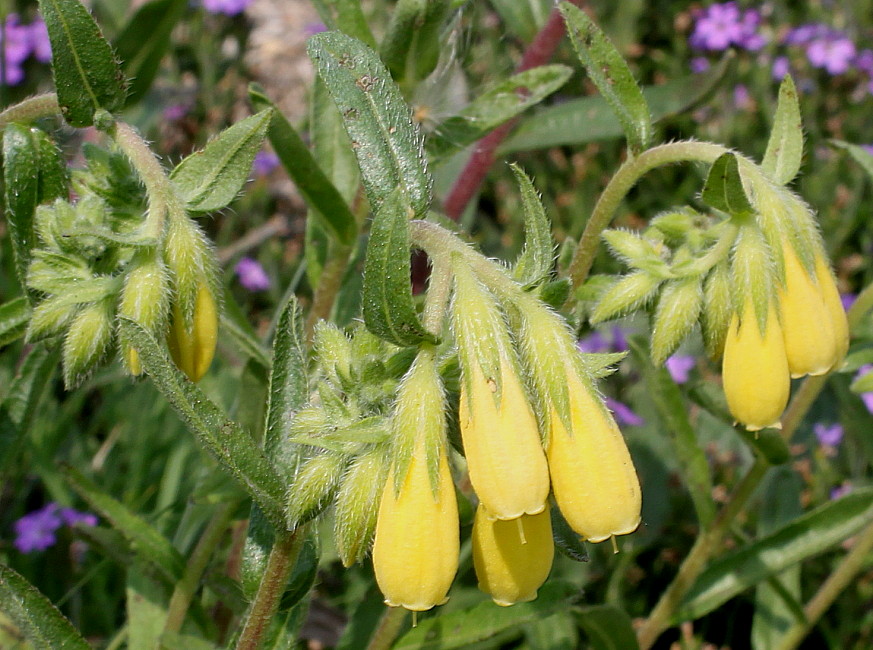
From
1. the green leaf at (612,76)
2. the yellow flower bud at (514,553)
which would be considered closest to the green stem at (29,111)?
the green leaf at (612,76)

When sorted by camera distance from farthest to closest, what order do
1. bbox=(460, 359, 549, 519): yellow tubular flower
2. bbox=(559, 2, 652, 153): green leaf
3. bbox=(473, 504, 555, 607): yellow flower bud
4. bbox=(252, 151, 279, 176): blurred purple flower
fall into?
bbox=(252, 151, 279, 176): blurred purple flower → bbox=(559, 2, 652, 153): green leaf → bbox=(473, 504, 555, 607): yellow flower bud → bbox=(460, 359, 549, 519): yellow tubular flower

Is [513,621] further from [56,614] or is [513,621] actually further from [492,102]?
[492,102]

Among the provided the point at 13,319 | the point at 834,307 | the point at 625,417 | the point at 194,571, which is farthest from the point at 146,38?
the point at 834,307

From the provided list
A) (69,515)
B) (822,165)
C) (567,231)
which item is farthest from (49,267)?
(822,165)

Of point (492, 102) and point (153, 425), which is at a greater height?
point (492, 102)

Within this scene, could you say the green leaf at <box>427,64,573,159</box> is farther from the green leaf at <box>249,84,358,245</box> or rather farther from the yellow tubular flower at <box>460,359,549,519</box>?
the yellow tubular flower at <box>460,359,549,519</box>

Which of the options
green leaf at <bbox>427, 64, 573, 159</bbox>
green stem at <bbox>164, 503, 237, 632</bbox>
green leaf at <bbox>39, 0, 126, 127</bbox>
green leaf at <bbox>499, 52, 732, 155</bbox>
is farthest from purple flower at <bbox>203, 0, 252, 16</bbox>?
green stem at <bbox>164, 503, 237, 632</bbox>
